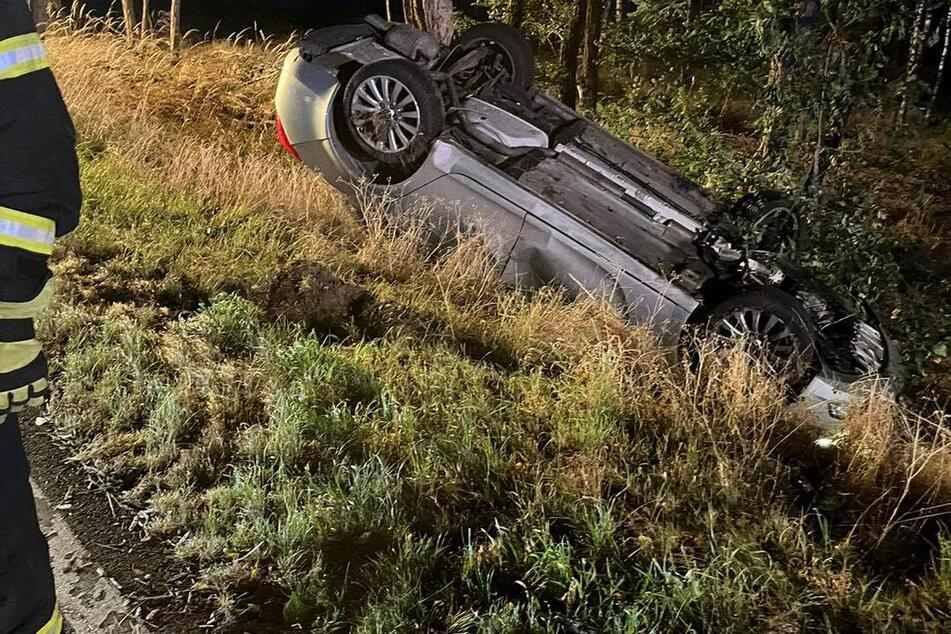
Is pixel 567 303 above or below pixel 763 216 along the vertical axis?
below

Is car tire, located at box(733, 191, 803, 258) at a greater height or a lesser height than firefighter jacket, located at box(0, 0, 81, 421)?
lesser

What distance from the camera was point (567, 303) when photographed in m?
4.79

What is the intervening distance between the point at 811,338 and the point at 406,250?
2.48 m

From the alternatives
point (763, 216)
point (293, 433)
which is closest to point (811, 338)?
point (763, 216)

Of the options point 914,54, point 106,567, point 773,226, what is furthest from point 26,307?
point 914,54

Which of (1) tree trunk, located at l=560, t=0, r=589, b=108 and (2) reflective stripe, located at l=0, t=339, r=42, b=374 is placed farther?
(1) tree trunk, located at l=560, t=0, r=589, b=108

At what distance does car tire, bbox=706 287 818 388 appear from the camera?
13.8 feet

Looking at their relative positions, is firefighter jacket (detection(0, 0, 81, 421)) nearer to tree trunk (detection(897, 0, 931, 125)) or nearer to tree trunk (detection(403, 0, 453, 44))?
tree trunk (detection(897, 0, 931, 125))

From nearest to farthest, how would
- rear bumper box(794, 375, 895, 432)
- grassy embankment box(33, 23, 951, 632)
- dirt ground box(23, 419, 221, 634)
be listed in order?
dirt ground box(23, 419, 221, 634)
grassy embankment box(33, 23, 951, 632)
rear bumper box(794, 375, 895, 432)

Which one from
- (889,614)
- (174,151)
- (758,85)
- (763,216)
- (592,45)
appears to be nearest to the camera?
(889,614)

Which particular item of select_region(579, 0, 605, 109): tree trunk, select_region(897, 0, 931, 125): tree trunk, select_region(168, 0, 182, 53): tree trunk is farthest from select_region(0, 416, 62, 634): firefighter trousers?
select_region(579, 0, 605, 109): tree trunk

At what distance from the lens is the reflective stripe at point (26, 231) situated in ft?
5.35

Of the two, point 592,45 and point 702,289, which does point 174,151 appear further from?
point 592,45

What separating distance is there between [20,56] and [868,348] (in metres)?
4.43
